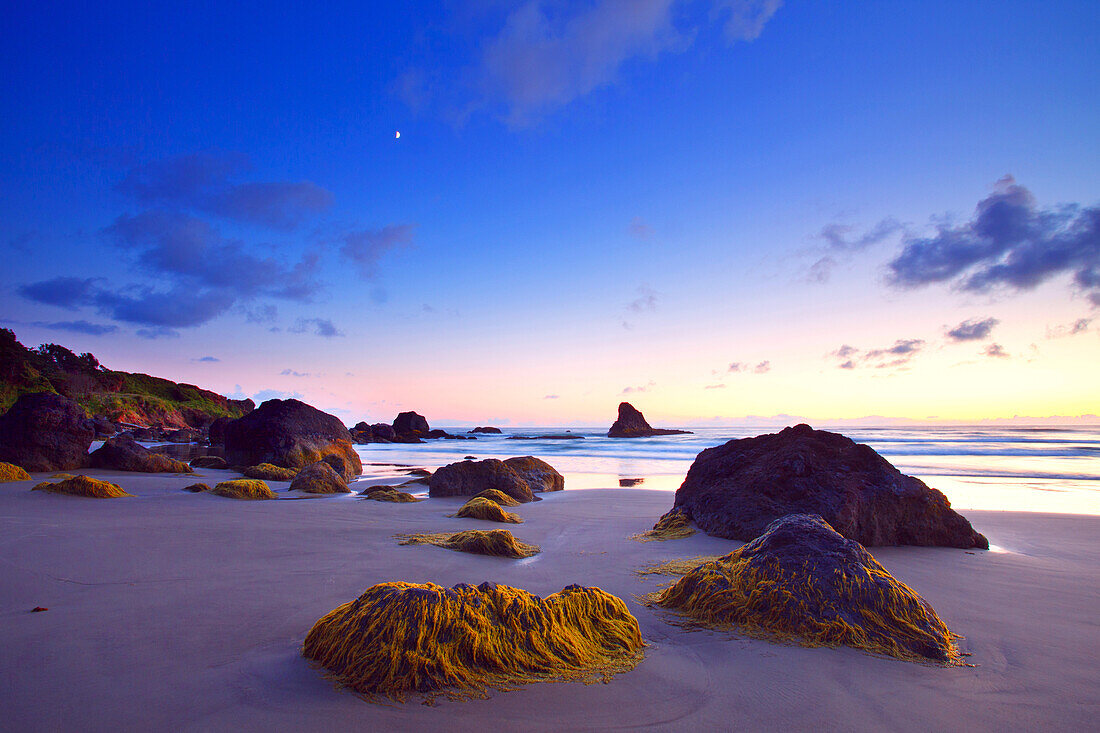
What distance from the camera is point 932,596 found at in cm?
408

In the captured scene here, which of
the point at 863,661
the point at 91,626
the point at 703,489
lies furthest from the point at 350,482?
the point at 863,661

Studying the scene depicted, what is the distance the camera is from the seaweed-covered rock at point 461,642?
236 centimetres

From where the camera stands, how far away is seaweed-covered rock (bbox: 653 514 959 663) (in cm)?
301

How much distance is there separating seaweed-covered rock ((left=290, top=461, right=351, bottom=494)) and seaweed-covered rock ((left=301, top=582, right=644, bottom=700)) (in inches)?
354

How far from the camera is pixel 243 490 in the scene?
9.39 meters

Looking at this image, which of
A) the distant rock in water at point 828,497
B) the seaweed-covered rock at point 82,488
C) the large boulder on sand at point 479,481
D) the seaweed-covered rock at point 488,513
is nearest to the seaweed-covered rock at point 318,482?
the large boulder on sand at point 479,481

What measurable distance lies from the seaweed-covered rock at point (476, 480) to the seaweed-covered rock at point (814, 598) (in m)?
6.72

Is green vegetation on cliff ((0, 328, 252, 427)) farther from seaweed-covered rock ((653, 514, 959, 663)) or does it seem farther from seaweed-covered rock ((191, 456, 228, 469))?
seaweed-covered rock ((653, 514, 959, 663))

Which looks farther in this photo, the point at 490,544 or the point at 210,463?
the point at 210,463

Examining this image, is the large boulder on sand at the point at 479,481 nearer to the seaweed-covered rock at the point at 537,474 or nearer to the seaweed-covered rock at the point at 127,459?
the seaweed-covered rock at the point at 537,474

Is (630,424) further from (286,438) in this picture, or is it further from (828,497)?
(828,497)

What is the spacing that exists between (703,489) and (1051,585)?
3.46 meters

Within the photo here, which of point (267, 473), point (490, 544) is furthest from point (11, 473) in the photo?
point (490, 544)

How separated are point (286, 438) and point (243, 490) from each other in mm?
6202
